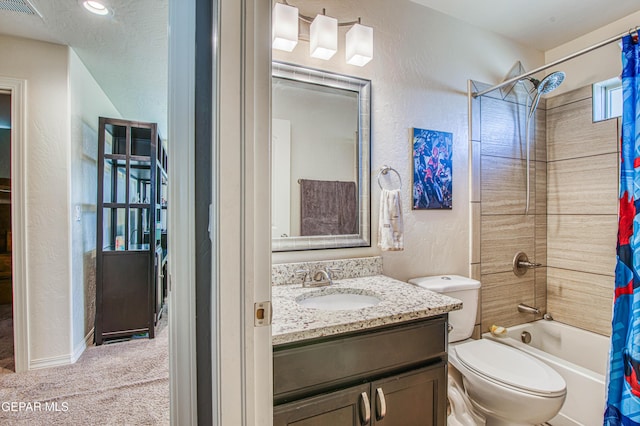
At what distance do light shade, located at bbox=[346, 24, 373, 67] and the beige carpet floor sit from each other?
224 centimetres

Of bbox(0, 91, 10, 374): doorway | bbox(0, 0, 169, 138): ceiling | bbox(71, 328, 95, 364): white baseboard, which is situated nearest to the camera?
bbox(0, 0, 169, 138): ceiling

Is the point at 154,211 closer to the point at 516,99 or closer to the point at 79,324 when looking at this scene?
the point at 79,324

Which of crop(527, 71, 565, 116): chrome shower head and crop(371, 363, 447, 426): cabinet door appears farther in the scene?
crop(527, 71, 565, 116): chrome shower head

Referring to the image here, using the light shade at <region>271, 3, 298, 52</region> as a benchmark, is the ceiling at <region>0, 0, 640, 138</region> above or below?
above

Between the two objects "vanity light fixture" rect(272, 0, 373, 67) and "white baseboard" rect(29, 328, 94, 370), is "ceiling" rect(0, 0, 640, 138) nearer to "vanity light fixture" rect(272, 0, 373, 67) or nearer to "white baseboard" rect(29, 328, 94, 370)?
"vanity light fixture" rect(272, 0, 373, 67)

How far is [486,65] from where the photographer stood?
216 cm

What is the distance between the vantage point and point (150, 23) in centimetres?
195

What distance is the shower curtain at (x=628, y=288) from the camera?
1301 mm

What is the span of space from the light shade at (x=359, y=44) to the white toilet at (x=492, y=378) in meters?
1.29

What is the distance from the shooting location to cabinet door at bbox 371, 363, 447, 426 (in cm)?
107

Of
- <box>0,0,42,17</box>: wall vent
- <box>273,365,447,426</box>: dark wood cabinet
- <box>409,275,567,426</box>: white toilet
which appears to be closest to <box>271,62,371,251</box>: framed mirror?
<box>409,275,567,426</box>: white toilet

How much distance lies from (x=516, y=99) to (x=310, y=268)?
6.71 feet

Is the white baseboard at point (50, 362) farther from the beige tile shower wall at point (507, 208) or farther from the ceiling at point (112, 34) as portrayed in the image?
the beige tile shower wall at point (507, 208)

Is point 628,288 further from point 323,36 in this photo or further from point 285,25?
point 285,25
